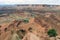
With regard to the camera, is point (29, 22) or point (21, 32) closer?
point (21, 32)

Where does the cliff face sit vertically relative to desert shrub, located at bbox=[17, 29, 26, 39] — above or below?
above

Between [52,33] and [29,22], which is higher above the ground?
[29,22]

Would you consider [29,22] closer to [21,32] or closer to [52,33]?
[21,32]

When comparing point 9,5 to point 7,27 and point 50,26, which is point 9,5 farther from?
point 50,26

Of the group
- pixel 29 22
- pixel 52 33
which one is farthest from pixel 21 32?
pixel 52 33

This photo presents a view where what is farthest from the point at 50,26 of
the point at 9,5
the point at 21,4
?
the point at 9,5

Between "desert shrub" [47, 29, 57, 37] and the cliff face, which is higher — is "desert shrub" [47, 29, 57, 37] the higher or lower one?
the lower one

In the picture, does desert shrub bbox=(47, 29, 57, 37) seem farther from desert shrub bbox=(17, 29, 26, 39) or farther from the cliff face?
desert shrub bbox=(17, 29, 26, 39)

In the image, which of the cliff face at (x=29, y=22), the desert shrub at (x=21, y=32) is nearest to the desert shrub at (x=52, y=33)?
the cliff face at (x=29, y=22)

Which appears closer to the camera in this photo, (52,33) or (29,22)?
(52,33)

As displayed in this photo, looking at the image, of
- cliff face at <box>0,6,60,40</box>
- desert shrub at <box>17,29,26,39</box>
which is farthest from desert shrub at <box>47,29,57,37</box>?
desert shrub at <box>17,29,26,39</box>

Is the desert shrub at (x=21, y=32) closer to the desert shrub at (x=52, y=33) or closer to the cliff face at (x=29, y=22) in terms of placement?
the cliff face at (x=29, y=22)

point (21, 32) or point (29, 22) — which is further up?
point (29, 22)
